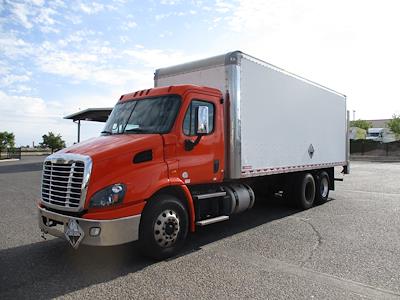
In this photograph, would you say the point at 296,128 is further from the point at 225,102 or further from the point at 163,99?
the point at 163,99

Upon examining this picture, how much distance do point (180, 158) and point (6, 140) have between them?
45.0m

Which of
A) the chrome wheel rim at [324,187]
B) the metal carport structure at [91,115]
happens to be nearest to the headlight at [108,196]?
the chrome wheel rim at [324,187]

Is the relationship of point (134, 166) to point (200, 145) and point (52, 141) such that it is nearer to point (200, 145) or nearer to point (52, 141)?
point (200, 145)

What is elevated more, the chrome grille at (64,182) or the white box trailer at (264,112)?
the white box trailer at (264,112)

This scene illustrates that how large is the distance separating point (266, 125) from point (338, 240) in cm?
298

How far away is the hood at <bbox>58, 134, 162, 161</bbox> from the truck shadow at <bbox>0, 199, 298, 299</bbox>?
5.46ft

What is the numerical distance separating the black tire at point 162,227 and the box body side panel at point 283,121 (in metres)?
2.09

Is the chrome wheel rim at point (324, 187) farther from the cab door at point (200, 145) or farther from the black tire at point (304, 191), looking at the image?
the cab door at point (200, 145)

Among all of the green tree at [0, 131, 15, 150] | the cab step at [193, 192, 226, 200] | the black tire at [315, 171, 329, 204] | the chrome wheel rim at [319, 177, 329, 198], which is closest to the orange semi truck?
the cab step at [193, 192, 226, 200]

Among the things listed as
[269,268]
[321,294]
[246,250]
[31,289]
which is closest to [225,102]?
[246,250]

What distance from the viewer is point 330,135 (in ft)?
38.7

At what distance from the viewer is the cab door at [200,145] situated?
6133mm

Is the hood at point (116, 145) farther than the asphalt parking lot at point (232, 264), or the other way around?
the hood at point (116, 145)

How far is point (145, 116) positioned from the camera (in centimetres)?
641
